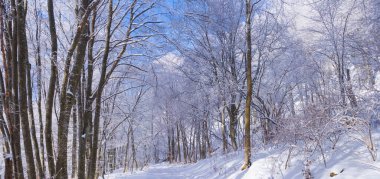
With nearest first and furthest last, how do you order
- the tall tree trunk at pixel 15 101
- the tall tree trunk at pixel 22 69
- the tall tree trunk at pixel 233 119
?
the tall tree trunk at pixel 22 69, the tall tree trunk at pixel 15 101, the tall tree trunk at pixel 233 119

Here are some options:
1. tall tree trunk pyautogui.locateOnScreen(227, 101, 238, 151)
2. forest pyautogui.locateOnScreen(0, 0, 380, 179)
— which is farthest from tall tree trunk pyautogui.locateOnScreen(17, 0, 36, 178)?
tall tree trunk pyautogui.locateOnScreen(227, 101, 238, 151)

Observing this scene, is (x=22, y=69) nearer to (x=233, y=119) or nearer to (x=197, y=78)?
(x=233, y=119)

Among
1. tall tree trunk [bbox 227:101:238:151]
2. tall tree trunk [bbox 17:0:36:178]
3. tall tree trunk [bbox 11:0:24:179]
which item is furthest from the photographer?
tall tree trunk [bbox 227:101:238:151]

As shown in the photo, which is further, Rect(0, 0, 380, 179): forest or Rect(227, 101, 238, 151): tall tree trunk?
Rect(227, 101, 238, 151): tall tree trunk

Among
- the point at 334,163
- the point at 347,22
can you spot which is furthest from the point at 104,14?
the point at 347,22

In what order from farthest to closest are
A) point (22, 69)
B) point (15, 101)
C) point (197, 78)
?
point (197, 78)
point (15, 101)
point (22, 69)

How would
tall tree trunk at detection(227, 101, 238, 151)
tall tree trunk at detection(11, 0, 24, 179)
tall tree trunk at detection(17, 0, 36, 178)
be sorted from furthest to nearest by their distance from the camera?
tall tree trunk at detection(227, 101, 238, 151), tall tree trunk at detection(11, 0, 24, 179), tall tree trunk at detection(17, 0, 36, 178)

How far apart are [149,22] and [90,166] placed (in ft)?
15.6

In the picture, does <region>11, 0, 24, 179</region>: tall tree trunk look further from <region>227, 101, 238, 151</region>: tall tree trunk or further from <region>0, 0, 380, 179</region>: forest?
<region>227, 101, 238, 151</region>: tall tree trunk

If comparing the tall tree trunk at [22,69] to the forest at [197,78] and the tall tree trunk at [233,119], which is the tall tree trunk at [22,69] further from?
the tall tree trunk at [233,119]

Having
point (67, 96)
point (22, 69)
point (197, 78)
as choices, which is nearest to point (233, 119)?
point (197, 78)

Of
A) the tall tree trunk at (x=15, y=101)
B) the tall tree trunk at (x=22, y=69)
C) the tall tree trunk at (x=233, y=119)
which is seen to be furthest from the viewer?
the tall tree trunk at (x=233, y=119)

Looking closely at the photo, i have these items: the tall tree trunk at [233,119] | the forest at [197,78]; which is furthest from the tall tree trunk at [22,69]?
the tall tree trunk at [233,119]

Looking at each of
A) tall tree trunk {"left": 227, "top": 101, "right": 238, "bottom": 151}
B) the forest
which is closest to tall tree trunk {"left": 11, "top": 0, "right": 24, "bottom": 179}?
the forest
